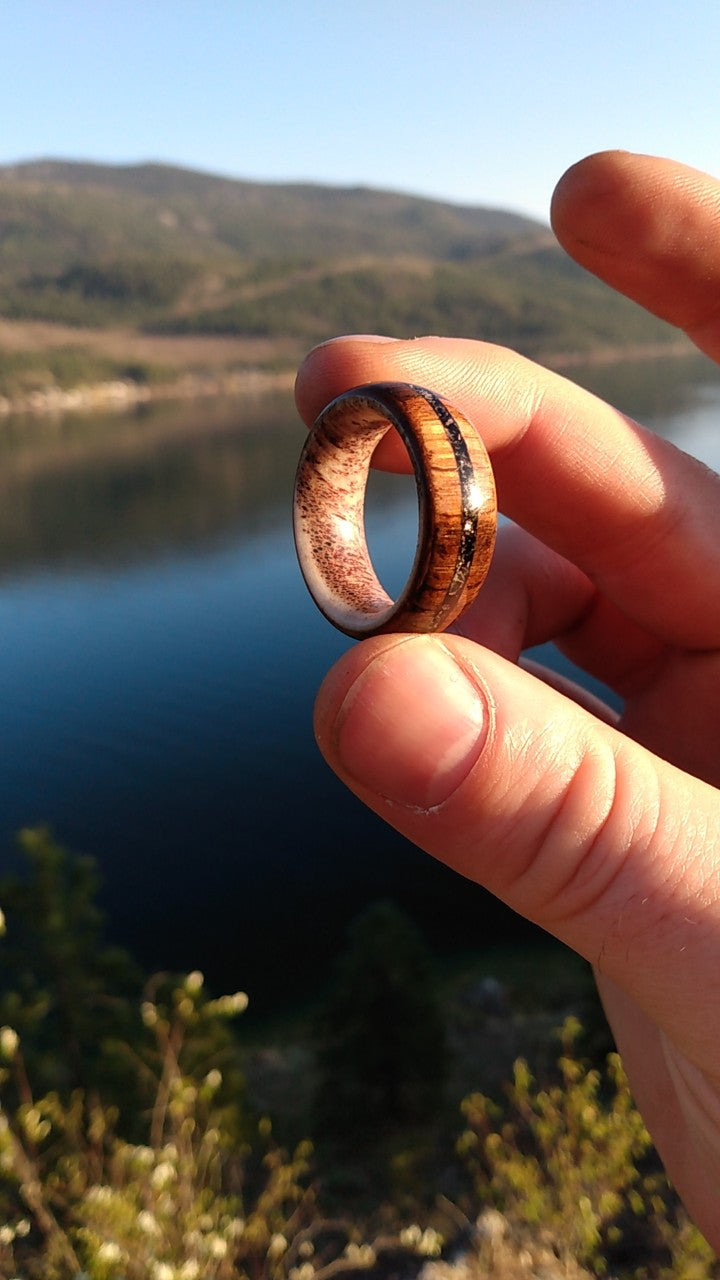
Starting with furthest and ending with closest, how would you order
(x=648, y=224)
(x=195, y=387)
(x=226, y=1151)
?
(x=195, y=387) → (x=226, y=1151) → (x=648, y=224)

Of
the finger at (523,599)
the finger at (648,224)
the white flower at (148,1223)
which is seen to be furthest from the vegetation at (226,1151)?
the finger at (648,224)

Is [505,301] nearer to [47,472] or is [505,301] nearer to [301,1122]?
[47,472]

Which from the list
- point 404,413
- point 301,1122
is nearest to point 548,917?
point 404,413

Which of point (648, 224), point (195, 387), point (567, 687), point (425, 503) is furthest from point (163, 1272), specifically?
point (195, 387)

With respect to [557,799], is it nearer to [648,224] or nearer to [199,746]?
[648,224]

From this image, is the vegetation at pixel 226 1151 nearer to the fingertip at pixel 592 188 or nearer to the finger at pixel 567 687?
the finger at pixel 567 687

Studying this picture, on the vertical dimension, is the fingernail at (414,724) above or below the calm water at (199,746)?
above
